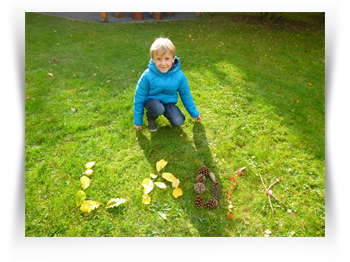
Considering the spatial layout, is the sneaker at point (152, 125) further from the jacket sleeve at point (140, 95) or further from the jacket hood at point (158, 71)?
the jacket hood at point (158, 71)

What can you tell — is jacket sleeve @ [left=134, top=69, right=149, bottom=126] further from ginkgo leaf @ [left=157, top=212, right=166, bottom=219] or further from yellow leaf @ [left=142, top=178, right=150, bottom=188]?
ginkgo leaf @ [left=157, top=212, right=166, bottom=219]

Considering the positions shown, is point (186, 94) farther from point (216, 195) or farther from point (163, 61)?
point (216, 195)

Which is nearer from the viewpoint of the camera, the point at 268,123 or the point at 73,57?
the point at 268,123

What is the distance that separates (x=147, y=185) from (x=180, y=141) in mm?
987

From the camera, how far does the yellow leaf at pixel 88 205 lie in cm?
236

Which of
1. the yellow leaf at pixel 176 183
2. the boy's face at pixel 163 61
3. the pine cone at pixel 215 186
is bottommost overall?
the yellow leaf at pixel 176 183

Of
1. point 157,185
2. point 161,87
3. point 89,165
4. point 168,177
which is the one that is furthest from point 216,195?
point 89,165

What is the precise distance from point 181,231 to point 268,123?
258 cm

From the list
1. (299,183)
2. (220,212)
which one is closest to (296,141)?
(299,183)

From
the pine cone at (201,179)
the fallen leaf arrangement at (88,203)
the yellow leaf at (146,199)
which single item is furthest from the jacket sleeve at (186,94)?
the fallen leaf arrangement at (88,203)

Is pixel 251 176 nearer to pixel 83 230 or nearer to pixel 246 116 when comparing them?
pixel 246 116

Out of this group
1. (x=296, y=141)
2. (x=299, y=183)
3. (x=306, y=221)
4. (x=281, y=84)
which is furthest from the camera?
(x=281, y=84)

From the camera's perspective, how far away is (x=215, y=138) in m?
3.34

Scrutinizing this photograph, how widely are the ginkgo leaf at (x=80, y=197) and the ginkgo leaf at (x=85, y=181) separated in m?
0.11
